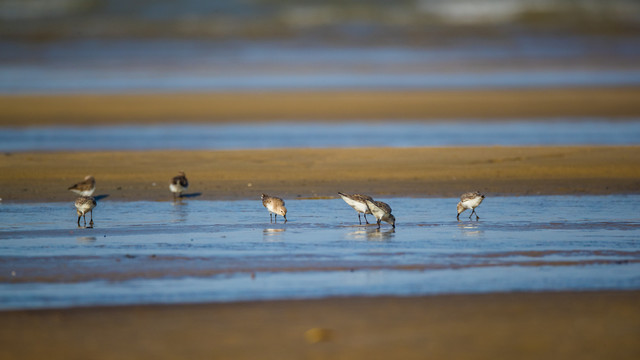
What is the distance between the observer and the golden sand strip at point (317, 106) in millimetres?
26703

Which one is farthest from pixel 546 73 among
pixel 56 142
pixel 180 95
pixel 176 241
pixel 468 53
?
pixel 176 241

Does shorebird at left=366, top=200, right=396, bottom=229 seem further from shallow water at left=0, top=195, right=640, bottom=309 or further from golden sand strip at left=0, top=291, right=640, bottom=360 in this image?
golden sand strip at left=0, top=291, right=640, bottom=360

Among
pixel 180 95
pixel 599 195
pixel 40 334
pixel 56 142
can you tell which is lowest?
pixel 40 334

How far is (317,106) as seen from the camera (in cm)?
2877

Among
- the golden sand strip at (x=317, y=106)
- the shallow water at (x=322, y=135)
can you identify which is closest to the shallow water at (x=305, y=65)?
the golden sand strip at (x=317, y=106)

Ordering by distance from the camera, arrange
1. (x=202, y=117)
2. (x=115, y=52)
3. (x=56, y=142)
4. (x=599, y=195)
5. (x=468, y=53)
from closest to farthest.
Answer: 1. (x=599, y=195)
2. (x=56, y=142)
3. (x=202, y=117)
4. (x=468, y=53)
5. (x=115, y=52)

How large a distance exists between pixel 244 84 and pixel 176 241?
943 inches

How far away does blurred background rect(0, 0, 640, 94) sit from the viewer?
37.2 meters

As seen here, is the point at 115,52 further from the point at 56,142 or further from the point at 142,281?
the point at 142,281

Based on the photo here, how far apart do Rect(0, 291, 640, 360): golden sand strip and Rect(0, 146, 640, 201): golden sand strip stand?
6832 millimetres

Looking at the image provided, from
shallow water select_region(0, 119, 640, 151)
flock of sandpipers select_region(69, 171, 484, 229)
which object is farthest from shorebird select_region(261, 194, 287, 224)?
shallow water select_region(0, 119, 640, 151)

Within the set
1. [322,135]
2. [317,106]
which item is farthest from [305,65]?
[322,135]

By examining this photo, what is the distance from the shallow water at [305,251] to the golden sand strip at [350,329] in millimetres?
408

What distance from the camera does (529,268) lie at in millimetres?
10422
